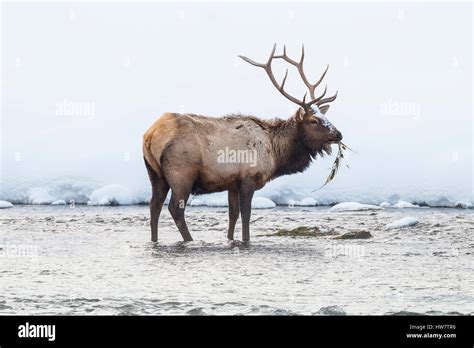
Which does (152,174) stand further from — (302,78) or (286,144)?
(302,78)

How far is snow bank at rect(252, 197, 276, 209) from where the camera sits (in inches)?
648

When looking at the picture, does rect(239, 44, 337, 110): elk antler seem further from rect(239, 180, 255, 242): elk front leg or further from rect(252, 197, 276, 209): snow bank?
rect(252, 197, 276, 209): snow bank

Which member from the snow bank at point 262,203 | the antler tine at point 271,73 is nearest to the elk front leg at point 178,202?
the antler tine at point 271,73

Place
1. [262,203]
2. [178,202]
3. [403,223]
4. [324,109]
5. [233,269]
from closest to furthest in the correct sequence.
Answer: [233,269] → [178,202] → [324,109] → [403,223] → [262,203]

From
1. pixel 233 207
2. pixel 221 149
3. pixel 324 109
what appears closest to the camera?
pixel 221 149

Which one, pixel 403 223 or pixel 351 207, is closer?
pixel 403 223

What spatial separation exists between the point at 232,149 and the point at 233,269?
3.00 m

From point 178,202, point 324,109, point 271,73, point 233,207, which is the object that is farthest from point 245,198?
point 271,73

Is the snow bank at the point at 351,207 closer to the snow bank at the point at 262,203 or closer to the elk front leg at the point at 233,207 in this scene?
the snow bank at the point at 262,203

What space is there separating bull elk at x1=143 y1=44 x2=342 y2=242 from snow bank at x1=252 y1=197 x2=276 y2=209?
4270 mm

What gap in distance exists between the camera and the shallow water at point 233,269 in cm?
677

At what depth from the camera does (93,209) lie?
16516mm

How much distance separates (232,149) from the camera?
37.4ft
